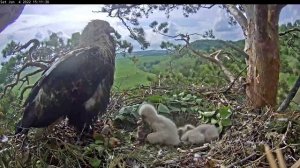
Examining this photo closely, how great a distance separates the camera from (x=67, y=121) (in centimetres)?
198

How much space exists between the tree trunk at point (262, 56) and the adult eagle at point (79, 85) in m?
0.51

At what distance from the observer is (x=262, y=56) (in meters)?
2.08

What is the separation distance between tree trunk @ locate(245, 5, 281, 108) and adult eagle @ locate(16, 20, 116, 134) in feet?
1.68

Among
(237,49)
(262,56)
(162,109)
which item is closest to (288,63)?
(262,56)

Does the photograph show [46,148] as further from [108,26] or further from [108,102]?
[108,26]

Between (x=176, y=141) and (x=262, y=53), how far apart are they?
18.3 inches

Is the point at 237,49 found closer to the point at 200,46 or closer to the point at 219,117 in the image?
the point at 200,46

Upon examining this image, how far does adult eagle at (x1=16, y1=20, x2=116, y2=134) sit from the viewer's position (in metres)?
1.87

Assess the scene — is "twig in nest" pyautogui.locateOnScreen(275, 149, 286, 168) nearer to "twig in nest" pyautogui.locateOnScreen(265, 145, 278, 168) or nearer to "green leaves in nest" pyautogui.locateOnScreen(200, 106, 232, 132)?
"twig in nest" pyautogui.locateOnScreen(265, 145, 278, 168)

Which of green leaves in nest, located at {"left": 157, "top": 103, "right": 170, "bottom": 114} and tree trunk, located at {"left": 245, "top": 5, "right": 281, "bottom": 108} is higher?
tree trunk, located at {"left": 245, "top": 5, "right": 281, "bottom": 108}

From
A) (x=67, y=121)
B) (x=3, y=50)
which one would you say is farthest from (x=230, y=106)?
(x=3, y=50)

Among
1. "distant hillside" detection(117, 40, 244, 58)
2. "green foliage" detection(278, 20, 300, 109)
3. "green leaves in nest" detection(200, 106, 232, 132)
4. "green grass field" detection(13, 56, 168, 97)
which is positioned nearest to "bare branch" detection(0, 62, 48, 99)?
"green grass field" detection(13, 56, 168, 97)

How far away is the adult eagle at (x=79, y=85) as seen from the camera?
1871 millimetres

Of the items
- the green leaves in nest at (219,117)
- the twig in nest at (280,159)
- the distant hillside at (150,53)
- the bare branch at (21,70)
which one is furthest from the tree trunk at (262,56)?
the bare branch at (21,70)
